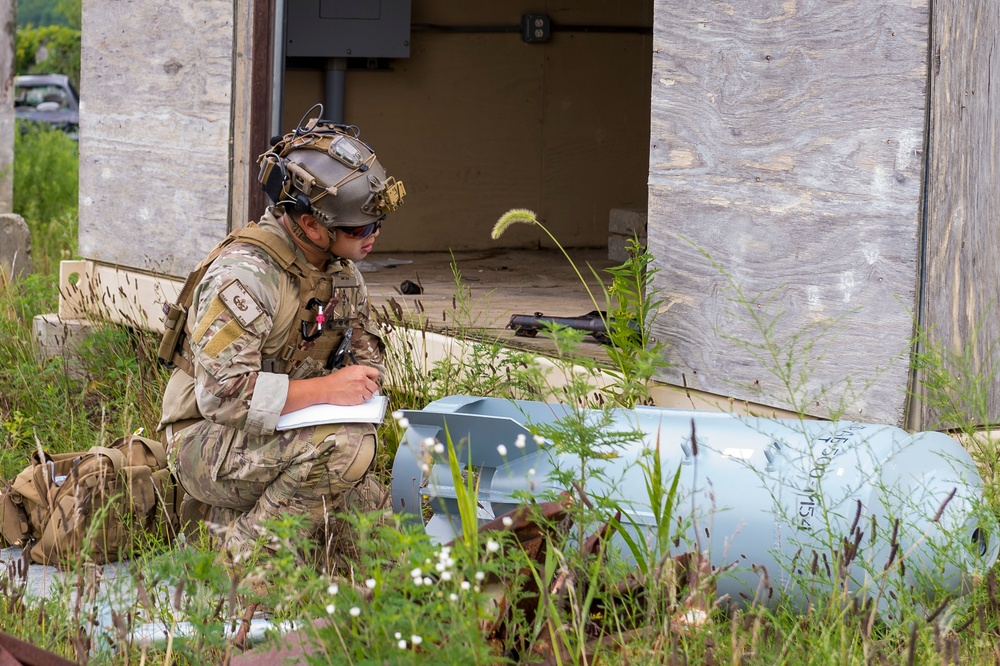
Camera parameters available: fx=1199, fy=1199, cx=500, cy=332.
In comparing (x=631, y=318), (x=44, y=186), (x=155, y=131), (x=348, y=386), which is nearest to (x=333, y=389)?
(x=348, y=386)

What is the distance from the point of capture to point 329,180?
371 centimetres

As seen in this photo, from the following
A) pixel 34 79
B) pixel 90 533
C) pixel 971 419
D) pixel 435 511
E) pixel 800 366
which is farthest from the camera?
pixel 34 79

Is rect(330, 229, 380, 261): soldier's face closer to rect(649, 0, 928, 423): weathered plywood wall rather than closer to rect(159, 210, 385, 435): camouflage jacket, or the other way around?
rect(159, 210, 385, 435): camouflage jacket

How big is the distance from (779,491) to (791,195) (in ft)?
4.00

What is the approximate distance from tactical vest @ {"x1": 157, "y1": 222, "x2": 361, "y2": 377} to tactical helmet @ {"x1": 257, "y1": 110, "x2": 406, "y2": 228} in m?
0.16

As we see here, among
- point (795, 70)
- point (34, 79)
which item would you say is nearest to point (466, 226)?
point (795, 70)

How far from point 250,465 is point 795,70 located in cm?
216

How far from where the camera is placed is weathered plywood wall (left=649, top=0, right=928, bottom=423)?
12.0 feet

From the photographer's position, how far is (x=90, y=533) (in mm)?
2605

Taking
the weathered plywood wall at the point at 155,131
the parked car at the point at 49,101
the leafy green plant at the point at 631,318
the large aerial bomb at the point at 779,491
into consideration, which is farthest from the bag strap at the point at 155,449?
the parked car at the point at 49,101

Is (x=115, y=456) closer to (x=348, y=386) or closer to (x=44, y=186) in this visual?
(x=348, y=386)

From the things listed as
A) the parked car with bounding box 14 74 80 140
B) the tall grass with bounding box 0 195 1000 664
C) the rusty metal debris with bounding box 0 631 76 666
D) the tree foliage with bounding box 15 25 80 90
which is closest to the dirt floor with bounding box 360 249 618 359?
the tall grass with bounding box 0 195 1000 664

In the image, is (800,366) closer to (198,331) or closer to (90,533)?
(198,331)

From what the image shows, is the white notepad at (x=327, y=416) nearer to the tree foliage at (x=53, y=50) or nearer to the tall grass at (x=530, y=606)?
the tall grass at (x=530, y=606)
